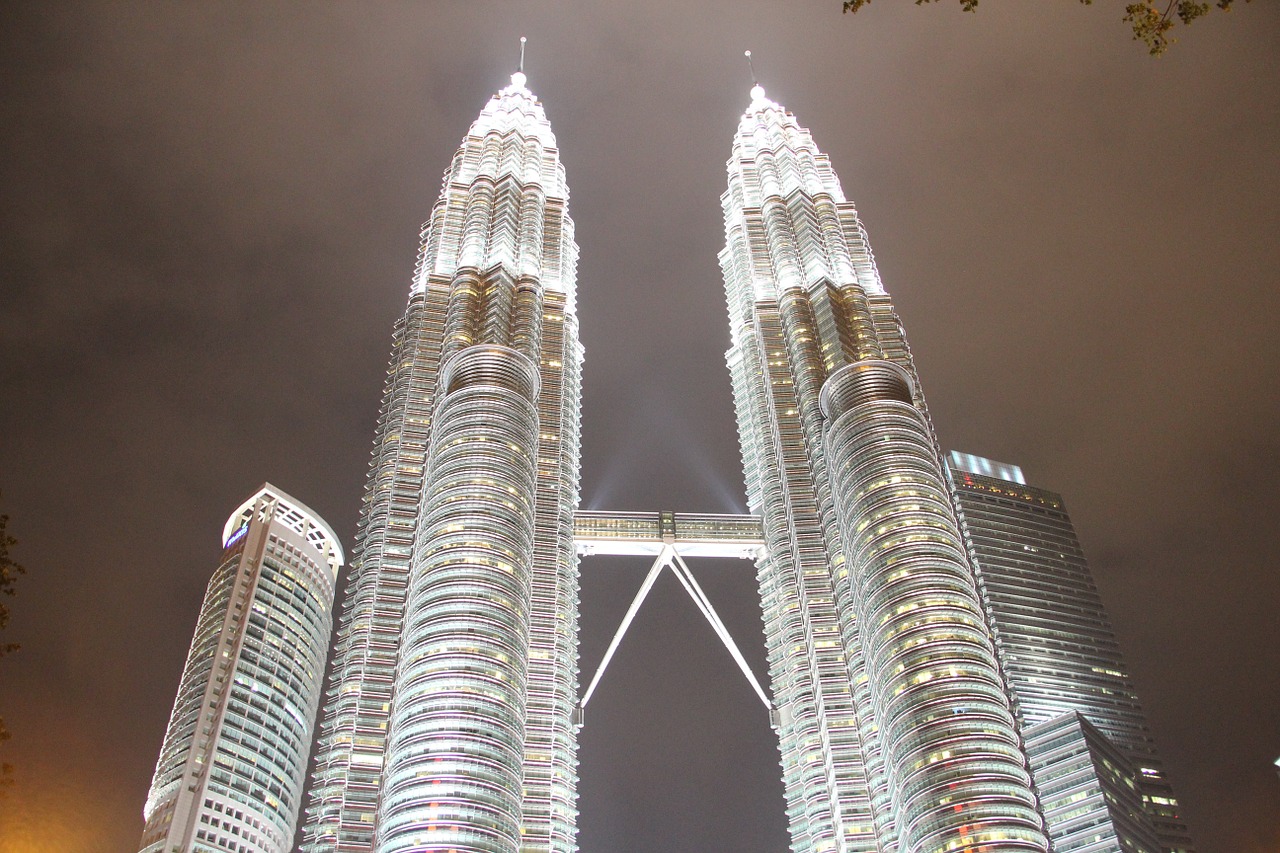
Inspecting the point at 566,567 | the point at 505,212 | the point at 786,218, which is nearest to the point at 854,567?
the point at 566,567

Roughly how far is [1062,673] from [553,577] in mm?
94694

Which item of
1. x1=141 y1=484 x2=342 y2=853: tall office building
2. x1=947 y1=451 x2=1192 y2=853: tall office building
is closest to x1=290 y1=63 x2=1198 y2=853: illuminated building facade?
x1=947 y1=451 x2=1192 y2=853: tall office building

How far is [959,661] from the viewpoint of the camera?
98688mm

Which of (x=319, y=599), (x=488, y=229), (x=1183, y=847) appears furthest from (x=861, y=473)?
(x=319, y=599)

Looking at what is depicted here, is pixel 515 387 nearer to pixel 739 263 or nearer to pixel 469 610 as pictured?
pixel 469 610

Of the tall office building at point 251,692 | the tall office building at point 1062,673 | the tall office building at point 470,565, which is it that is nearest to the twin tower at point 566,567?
the tall office building at point 470,565

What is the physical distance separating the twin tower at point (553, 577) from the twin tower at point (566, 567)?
31cm

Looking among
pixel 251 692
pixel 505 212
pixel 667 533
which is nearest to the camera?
pixel 667 533

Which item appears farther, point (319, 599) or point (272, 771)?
point (319, 599)

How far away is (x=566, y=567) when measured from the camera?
123 m

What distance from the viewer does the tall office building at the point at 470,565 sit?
3720 inches

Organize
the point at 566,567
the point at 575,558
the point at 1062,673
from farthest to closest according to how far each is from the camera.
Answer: the point at 1062,673, the point at 575,558, the point at 566,567

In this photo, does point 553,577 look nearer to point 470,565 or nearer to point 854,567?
point 470,565

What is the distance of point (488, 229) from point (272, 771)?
251 feet
